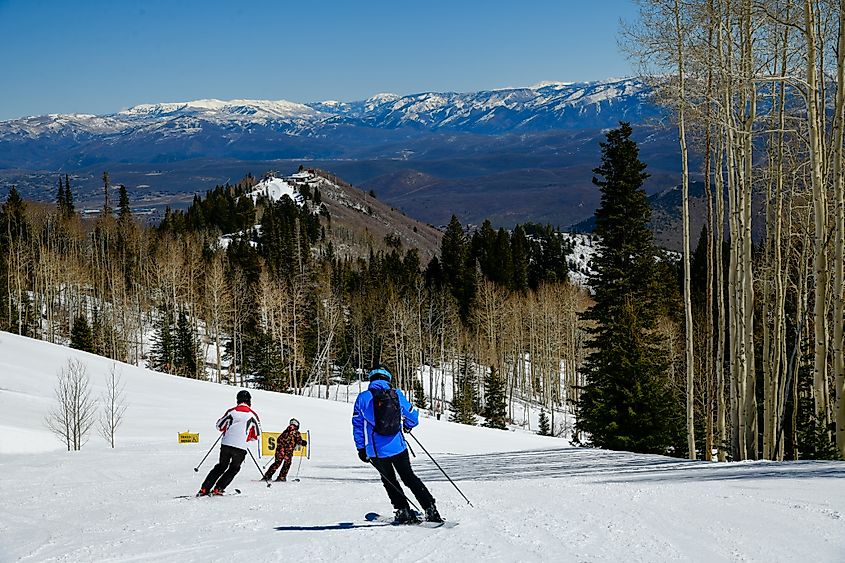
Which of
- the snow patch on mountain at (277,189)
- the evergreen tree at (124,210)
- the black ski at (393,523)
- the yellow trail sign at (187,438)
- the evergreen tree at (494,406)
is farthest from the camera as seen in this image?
the snow patch on mountain at (277,189)

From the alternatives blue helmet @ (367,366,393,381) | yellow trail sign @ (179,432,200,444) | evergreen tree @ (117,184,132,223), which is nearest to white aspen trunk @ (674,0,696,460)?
blue helmet @ (367,366,393,381)

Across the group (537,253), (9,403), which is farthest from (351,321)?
(9,403)

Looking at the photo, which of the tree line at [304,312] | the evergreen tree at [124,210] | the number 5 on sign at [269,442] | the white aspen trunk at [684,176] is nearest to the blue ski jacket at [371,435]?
the number 5 on sign at [269,442]

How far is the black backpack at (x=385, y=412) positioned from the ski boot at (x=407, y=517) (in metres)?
0.91

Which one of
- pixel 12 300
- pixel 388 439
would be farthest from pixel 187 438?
pixel 12 300

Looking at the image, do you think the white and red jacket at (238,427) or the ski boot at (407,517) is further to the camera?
the white and red jacket at (238,427)

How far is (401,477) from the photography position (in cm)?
795

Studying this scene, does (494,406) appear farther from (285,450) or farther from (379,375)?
(379,375)

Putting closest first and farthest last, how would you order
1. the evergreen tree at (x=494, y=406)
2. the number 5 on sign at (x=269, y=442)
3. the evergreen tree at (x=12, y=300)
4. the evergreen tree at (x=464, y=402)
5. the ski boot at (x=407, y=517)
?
the ski boot at (x=407, y=517) → the number 5 on sign at (x=269, y=442) → the evergreen tree at (x=464, y=402) → the evergreen tree at (x=494, y=406) → the evergreen tree at (x=12, y=300)

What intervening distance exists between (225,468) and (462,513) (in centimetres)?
465

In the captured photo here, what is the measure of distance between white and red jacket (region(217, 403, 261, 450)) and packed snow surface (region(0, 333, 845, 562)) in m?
0.88

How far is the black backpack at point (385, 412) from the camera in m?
7.82

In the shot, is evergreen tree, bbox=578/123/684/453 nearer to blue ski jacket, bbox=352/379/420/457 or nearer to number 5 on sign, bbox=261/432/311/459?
number 5 on sign, bbox=261/432/311/459

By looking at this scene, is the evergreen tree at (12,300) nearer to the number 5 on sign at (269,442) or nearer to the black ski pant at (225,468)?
the number 5 on sign at (269,442)
